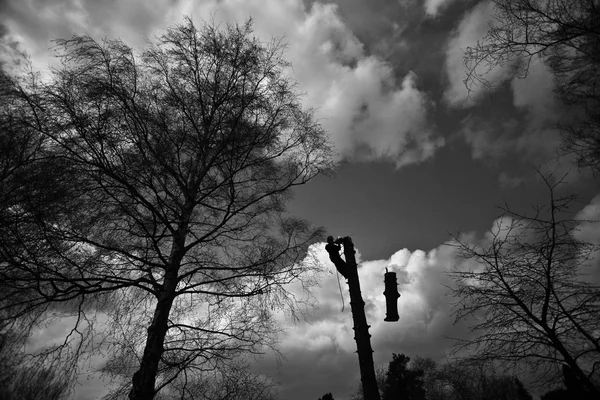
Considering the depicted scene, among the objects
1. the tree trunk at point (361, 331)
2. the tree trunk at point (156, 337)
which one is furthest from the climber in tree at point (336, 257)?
the tree trunk at point (156, 337)

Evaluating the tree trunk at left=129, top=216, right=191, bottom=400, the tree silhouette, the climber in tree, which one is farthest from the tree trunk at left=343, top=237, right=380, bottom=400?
the tree silhouette

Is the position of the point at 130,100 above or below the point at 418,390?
above

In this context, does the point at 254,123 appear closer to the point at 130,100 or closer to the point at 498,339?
the point at 130,100

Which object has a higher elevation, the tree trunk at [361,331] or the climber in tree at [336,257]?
the climber in tree at [336,257]

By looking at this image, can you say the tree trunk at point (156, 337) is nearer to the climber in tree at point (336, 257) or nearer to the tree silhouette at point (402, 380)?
the climber in tree at point (336, 257)

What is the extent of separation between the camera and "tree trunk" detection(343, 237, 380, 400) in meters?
4.08

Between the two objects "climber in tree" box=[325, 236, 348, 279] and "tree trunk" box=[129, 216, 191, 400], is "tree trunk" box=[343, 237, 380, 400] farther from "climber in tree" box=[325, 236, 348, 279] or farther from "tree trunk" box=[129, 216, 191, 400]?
"tree trunk" box=[129, 216, 191, 400]

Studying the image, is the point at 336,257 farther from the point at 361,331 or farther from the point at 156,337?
the point at 156,337

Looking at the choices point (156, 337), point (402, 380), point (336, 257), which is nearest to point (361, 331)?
point (336, 257)

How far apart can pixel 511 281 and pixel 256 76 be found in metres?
6.21

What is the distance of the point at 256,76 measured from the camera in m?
6.88

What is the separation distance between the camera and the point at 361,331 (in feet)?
14.6

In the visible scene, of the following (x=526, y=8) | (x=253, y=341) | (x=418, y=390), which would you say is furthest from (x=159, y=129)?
(x=418, y=390)

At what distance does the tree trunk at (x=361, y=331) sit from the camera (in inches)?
161
